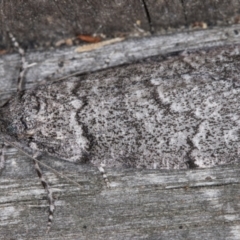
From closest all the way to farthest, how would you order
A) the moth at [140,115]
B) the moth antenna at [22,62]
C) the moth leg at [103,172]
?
the moth at [140,115]
the moth leg at [103,172]
the moth antenna at [22,62]

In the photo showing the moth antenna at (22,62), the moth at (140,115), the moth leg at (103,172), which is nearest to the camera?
the moth at (140,115)

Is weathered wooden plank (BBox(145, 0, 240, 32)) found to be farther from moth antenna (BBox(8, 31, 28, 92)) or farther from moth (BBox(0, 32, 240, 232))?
moth antenna (BBox(8, 31, 28, 92))

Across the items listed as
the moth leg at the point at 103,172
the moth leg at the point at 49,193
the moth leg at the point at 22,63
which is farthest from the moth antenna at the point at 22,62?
the moth leg at the point at 103,172

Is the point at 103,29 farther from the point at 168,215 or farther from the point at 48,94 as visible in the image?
the point at 168,215

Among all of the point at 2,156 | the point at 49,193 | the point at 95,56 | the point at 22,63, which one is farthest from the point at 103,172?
the point at 22,63

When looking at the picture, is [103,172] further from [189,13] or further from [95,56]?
[189,13]

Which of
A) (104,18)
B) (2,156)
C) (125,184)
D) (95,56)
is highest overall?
(104,18)

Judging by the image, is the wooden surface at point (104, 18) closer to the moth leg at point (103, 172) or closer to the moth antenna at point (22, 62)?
the moth antenna at point (22, 62)
